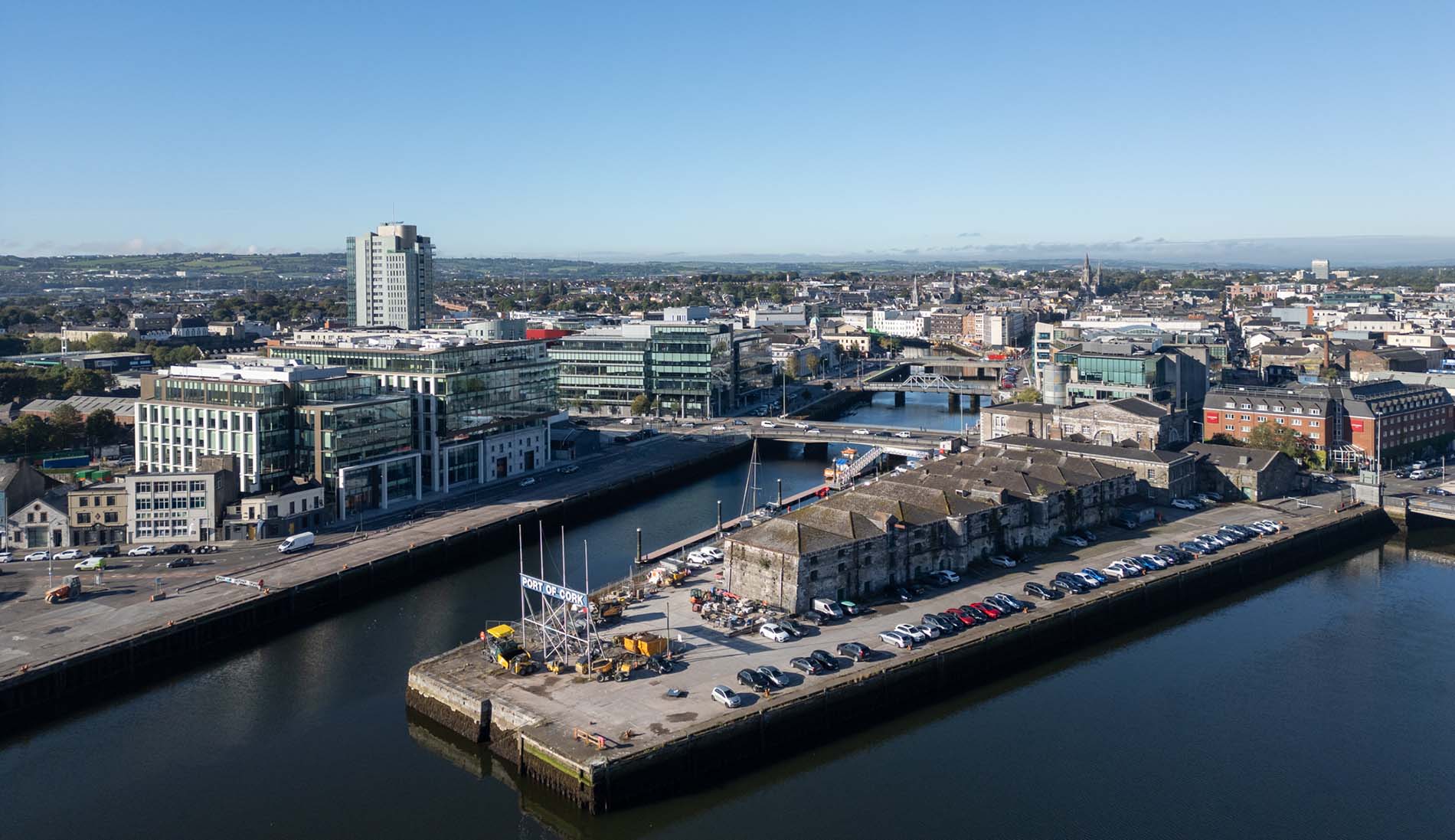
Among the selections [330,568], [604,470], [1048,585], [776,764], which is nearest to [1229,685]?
[1048,585]

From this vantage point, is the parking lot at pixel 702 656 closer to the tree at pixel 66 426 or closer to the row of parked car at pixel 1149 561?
the row of parked car at pixel 1149 561

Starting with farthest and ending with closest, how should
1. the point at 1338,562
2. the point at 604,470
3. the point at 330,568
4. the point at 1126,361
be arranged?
the point at 1126,361 < the point at 604,470 < the point at 1338,562 < the point at 330,568

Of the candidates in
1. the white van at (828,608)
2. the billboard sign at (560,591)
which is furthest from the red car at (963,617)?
the billboard sign at (560,591)

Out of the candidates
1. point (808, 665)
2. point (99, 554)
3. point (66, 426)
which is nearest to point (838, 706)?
point (808, 665)

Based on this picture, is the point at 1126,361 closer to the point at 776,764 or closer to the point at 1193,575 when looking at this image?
the point at 1193,575

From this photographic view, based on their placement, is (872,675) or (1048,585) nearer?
(872,675)

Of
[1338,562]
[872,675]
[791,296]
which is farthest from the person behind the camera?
[791,296]

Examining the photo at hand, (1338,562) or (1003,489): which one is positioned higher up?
(1003,489)
